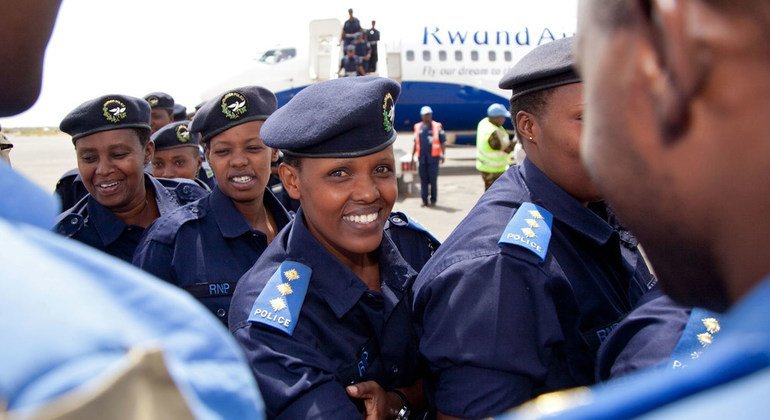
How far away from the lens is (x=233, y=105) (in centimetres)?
347

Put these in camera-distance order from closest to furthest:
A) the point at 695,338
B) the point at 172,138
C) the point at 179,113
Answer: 1. the point at 695,338
2. the point at 172,138
3. the point at 179,113

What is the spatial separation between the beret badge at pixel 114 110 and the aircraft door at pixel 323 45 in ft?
42.7

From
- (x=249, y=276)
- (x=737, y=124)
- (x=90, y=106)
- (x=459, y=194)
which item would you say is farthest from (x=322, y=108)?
(x=459, y=194)

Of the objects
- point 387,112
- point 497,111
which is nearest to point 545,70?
point 387,112

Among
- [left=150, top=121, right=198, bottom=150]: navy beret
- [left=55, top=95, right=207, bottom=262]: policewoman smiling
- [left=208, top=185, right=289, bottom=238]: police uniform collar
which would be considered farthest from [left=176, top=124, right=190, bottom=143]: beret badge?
[left=208, top=185, right=289, bottom=238]: police uniform collar

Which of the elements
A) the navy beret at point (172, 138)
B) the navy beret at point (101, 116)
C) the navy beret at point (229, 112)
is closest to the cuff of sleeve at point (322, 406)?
the navy beret at point (229, 112)

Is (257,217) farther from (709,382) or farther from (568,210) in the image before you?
(709,382)

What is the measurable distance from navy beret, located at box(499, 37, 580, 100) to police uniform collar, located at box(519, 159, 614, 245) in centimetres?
29

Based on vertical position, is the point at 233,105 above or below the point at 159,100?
above

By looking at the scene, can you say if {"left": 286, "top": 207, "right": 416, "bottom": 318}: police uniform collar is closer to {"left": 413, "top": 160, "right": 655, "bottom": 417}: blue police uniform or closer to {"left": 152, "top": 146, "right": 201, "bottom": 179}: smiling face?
{"left": 413, "top": 160, "right": 655, "bottom": 417}: blue police uniform

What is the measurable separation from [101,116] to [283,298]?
7.88ft

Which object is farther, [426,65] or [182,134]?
[426,65]

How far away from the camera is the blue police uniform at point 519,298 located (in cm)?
166

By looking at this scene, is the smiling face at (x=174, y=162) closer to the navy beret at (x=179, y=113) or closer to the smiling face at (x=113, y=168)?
the smiling face at (x=113, y=168)
